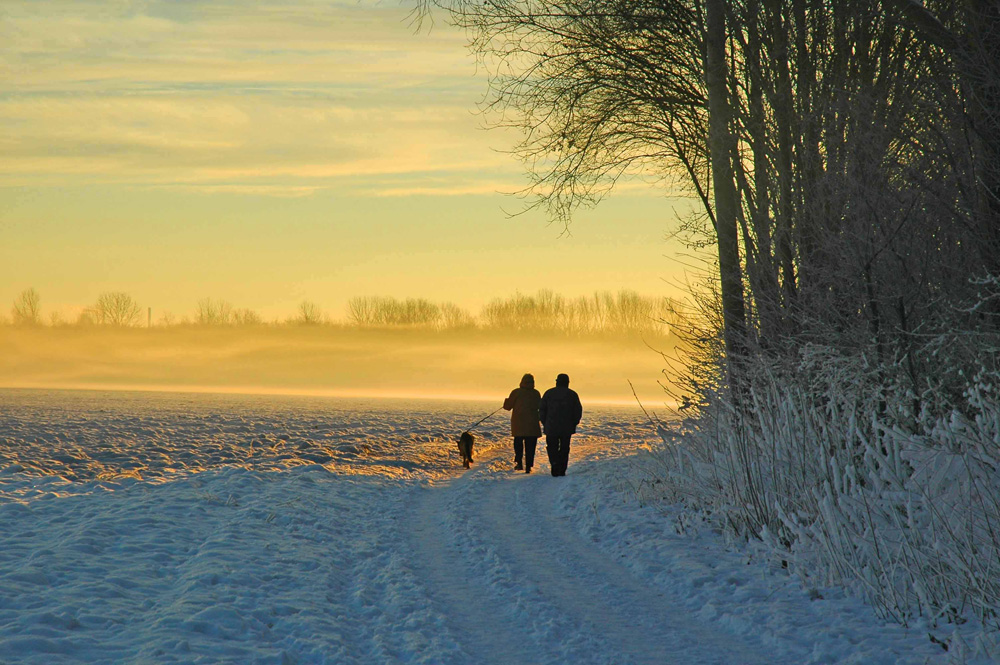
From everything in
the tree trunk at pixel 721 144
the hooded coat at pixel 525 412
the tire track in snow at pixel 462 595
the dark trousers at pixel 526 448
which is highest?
the tree trunk at pixel 721 144

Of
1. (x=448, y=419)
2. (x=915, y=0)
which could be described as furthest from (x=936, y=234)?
(x=448, y=419)

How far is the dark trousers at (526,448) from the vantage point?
16250mm

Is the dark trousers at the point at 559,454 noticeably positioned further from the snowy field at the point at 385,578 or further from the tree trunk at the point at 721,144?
the tree trunk at the point at 721,144

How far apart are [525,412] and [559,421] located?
125cm

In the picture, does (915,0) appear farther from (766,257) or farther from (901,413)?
(901,413)

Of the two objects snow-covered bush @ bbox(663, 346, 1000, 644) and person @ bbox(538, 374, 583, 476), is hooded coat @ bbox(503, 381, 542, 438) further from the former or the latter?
snow-covered bush @ bbox(663, 346, 1000, 644)

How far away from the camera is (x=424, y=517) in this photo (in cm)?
1030

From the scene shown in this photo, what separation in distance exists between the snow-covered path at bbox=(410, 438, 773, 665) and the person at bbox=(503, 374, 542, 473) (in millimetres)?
5657

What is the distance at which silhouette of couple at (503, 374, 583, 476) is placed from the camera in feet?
49.4

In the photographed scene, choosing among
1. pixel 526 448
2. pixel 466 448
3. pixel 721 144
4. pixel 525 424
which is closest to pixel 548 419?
pixel 525 424

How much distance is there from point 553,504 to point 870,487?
4884 millimetres

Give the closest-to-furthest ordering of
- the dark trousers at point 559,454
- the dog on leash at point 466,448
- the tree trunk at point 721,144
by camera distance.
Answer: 1. the tree trunk at point 721,144
2. the dark trousers at point 559,454
3. the dog on leash at point 466,448

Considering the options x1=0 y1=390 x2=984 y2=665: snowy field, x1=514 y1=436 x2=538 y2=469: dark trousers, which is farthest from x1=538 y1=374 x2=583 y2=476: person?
x1=0 y1=390 x2=984 y2=665: snowy field

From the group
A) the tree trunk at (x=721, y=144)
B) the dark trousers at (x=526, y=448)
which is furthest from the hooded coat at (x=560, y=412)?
the tree trunk at (x=721, y=144)
